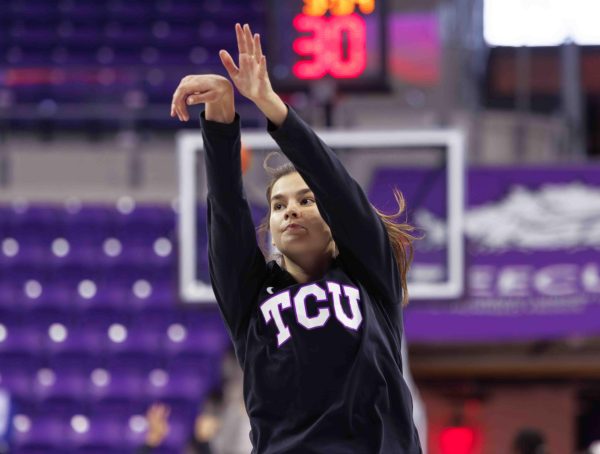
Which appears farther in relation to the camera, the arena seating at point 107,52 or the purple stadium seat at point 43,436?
the arena seating at point 107,52

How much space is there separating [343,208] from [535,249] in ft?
25.6

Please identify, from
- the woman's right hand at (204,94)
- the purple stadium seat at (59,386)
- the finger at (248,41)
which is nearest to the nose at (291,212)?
the woman's right hand at (204,94)

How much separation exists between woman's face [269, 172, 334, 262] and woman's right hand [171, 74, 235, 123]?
→ 30cm

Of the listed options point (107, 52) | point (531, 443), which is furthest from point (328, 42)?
point (107, 52)

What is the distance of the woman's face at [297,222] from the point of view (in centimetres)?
289

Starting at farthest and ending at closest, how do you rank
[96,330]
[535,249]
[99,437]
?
1. [96,330]
2. [99,437]
3. [535,249]

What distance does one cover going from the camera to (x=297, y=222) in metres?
2.89

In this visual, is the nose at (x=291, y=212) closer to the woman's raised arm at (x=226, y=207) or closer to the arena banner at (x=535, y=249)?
the woman's raised arm at (x=226, y=207)

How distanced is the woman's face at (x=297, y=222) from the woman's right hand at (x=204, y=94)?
30 centimetres

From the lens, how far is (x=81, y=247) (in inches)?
453

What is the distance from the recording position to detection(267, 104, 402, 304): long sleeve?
8.89 ft

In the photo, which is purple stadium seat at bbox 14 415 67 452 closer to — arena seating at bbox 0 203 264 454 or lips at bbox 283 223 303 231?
arena seating at bbox 0 203 264 454

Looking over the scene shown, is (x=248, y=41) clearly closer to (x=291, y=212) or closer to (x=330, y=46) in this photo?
(x=291, y=212)

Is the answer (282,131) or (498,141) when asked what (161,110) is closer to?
(498,141)
